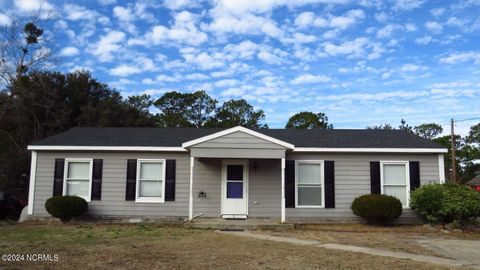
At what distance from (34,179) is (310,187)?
9939mm

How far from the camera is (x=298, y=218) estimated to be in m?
16.0

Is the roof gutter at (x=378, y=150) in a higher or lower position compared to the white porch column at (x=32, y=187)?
higher

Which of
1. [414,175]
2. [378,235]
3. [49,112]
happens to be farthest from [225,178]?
[49,112]

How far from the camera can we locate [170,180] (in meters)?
16.2

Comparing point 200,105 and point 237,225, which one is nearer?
point 237,225

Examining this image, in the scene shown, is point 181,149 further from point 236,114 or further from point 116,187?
point 236,114

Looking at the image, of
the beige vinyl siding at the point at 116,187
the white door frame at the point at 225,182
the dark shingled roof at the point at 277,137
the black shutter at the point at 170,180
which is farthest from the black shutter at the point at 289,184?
the black shutter at the point at 170,180

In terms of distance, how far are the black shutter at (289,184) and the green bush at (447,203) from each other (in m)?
4.08

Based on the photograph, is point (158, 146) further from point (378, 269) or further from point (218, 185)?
point (378, 269)

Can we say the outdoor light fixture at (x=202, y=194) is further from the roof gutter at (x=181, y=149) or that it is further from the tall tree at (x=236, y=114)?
the tall tree at (x=236, y=114)

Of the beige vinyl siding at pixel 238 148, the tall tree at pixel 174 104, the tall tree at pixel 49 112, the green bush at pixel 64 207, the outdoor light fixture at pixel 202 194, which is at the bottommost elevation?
the green bush at pixel 64 207

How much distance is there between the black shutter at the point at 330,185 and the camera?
16031 mm

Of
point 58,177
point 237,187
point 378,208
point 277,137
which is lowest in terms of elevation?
point 378,208

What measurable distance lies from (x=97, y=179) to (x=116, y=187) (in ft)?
2.46
